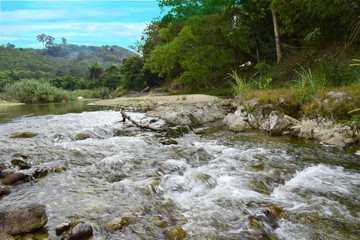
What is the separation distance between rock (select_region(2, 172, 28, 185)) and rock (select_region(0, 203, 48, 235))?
152 cm

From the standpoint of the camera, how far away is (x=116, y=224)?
226cm

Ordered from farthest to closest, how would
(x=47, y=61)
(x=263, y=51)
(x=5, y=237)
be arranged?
1. (x=47, y=61)
2. (x=263, y=51)
3. (x=5, y=237)

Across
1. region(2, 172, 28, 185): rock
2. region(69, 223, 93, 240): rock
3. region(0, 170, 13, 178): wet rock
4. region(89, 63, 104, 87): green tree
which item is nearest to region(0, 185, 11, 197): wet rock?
region(2, 172, 28, 185): rock

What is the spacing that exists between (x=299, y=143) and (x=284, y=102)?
215 cm

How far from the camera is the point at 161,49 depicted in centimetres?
2261

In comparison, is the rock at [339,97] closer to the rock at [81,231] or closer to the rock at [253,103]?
the rock at [253,103]

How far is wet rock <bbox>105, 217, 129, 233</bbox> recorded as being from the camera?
2209 millimetres

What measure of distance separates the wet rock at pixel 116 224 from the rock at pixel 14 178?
7.16 ft

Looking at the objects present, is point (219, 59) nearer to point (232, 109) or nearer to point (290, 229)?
point (232, 109)

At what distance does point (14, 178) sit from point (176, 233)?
295 cm

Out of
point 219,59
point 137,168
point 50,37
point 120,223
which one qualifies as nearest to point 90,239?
point 120,223

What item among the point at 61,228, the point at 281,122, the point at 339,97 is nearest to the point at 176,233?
the point at 61,228

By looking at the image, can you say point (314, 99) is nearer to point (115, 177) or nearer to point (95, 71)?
point (115, 177)

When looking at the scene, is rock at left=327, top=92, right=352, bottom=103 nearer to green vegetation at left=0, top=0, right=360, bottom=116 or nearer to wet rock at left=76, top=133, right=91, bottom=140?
green vegetation at left=0, top=0, right=360, bottom=116
